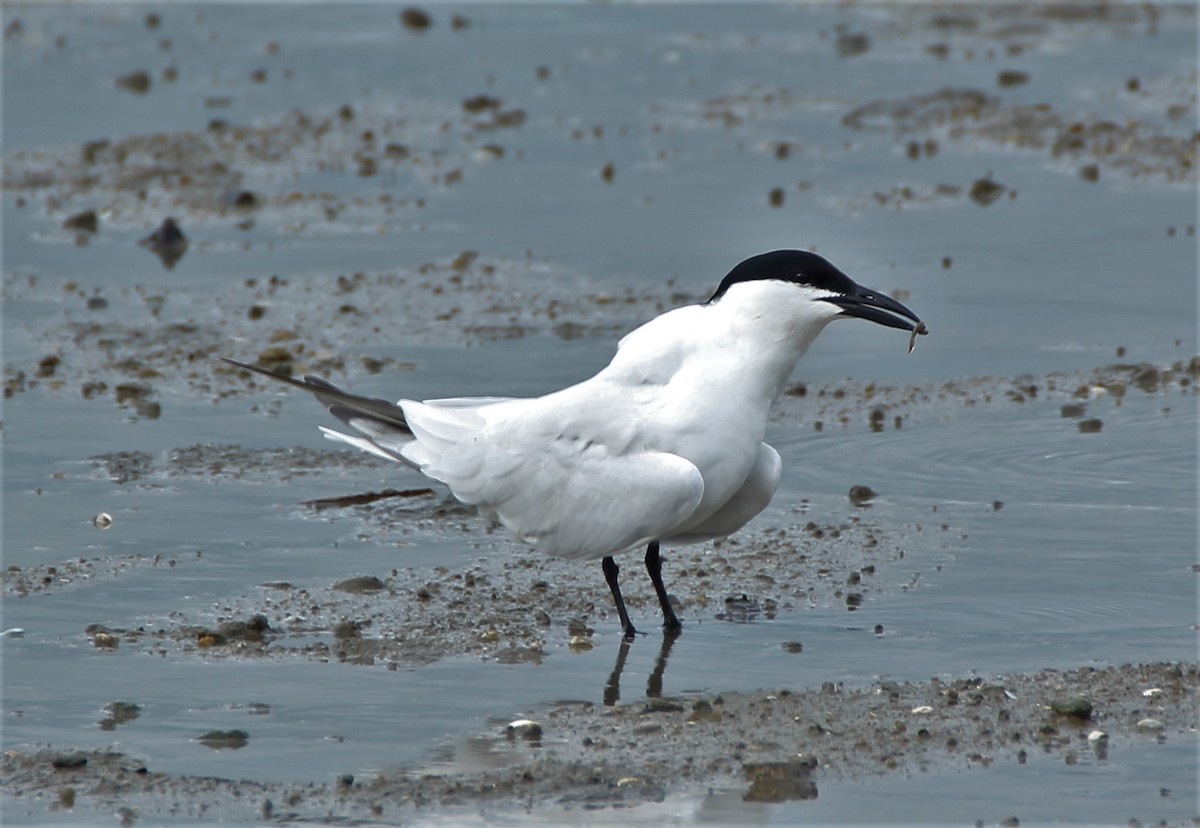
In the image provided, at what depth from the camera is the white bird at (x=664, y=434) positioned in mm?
5285

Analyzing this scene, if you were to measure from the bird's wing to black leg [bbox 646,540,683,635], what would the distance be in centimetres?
20

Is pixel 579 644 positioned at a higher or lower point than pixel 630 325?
lower

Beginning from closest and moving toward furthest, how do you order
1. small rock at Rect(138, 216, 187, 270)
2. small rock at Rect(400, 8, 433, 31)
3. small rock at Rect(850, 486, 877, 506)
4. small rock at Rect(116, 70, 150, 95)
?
small rock at Rect(850, 486, 877, 506) < small rock at Rect(138, 216, 187, 270) < small rock at Rect(116, 70, 150, 95) < small rock at Rect(400, 8, 433, 31)

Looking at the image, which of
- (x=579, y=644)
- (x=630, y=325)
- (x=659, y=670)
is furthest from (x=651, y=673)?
(x=630, y=325)

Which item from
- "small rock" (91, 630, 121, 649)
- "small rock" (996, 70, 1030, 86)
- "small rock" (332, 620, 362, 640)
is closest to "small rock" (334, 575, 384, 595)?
"small rock" (332, 620, 362, 640)

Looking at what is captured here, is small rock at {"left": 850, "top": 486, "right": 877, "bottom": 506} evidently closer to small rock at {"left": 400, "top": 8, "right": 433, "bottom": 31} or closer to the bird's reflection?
the bird's reflection

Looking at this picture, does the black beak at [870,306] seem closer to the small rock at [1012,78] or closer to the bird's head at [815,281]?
the bird's head at [815,281]

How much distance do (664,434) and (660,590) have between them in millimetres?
560

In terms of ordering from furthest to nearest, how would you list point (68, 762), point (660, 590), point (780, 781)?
point (660, 590), point (68, 762), point (780, 781)

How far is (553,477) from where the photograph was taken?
A: 17.9ft

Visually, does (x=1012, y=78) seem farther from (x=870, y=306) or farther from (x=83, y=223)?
(x=870, y=306)

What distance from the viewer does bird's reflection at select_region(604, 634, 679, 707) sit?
5047 mm

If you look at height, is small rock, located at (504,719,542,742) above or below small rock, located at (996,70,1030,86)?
below

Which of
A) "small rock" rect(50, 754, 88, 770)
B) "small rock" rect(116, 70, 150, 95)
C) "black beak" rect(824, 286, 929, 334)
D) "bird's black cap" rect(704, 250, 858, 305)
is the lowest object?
"small rock" rect(50, 754, 88, 770)
